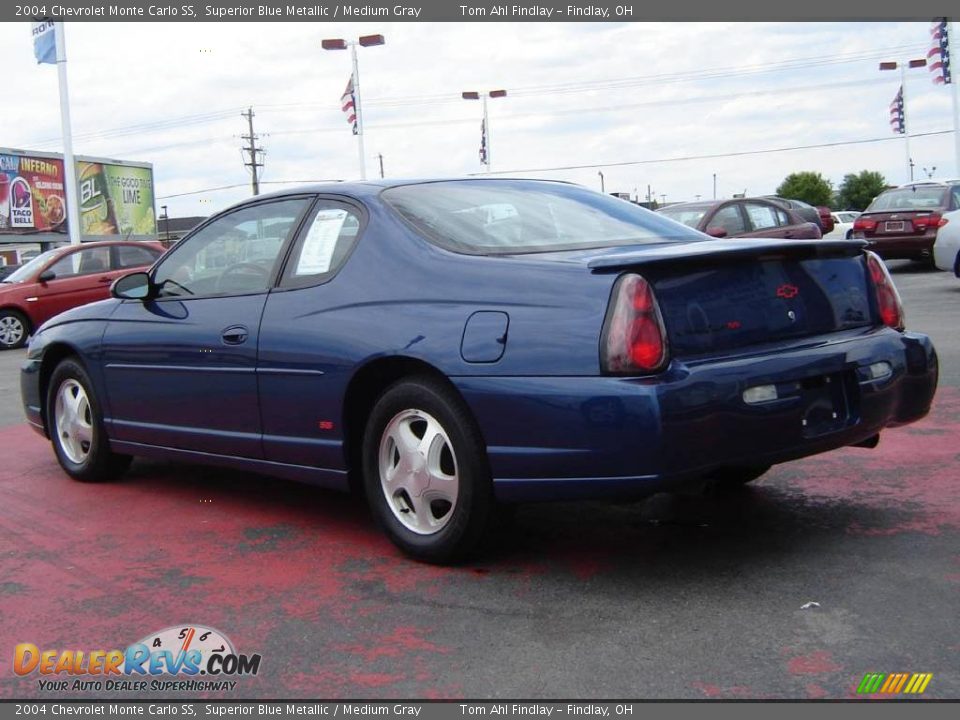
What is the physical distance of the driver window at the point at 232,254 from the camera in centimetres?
493

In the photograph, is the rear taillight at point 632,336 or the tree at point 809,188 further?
the tree at point 809,188

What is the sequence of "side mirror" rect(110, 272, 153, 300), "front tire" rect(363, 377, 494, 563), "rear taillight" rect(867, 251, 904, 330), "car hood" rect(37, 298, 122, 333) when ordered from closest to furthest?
1. "front tire" rect(363, 377, 494, 563)
2. "rear taillight" rect(867, 251, 904, 330)
3. "side mirror" rect(110, 272, 153, 300)
4. "car hood" rect(37, 298, 122, 333)

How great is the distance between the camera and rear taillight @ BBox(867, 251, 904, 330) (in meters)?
4.46

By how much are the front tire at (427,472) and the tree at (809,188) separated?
93312 mm

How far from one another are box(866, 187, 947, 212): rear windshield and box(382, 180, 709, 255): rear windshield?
15.7 metres

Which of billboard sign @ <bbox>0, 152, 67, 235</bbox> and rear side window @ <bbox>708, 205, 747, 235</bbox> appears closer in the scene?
rear side window @ <bbox>708, 205, 747, 235</bbox>

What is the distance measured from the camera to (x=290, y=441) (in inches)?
181

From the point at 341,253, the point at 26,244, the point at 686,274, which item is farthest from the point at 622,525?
the point at 26,244

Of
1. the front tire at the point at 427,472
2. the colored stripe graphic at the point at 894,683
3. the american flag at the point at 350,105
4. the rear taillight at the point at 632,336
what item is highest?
the american flag at the point at 350,105

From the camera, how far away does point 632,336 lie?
11.8 ft

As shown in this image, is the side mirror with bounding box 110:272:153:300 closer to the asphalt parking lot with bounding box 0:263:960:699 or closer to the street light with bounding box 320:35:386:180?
the asphalt parking lot with bounding box 0:263:960:699

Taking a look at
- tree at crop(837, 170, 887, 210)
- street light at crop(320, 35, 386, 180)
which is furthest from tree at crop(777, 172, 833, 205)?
street light at crop(320, 35, 386, 180)

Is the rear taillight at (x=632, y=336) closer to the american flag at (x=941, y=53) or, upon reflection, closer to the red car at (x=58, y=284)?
the red car at (x=58, y=284)

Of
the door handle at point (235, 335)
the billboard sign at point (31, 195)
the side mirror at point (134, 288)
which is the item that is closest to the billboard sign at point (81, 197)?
the billboard sign at point (31, 195)
